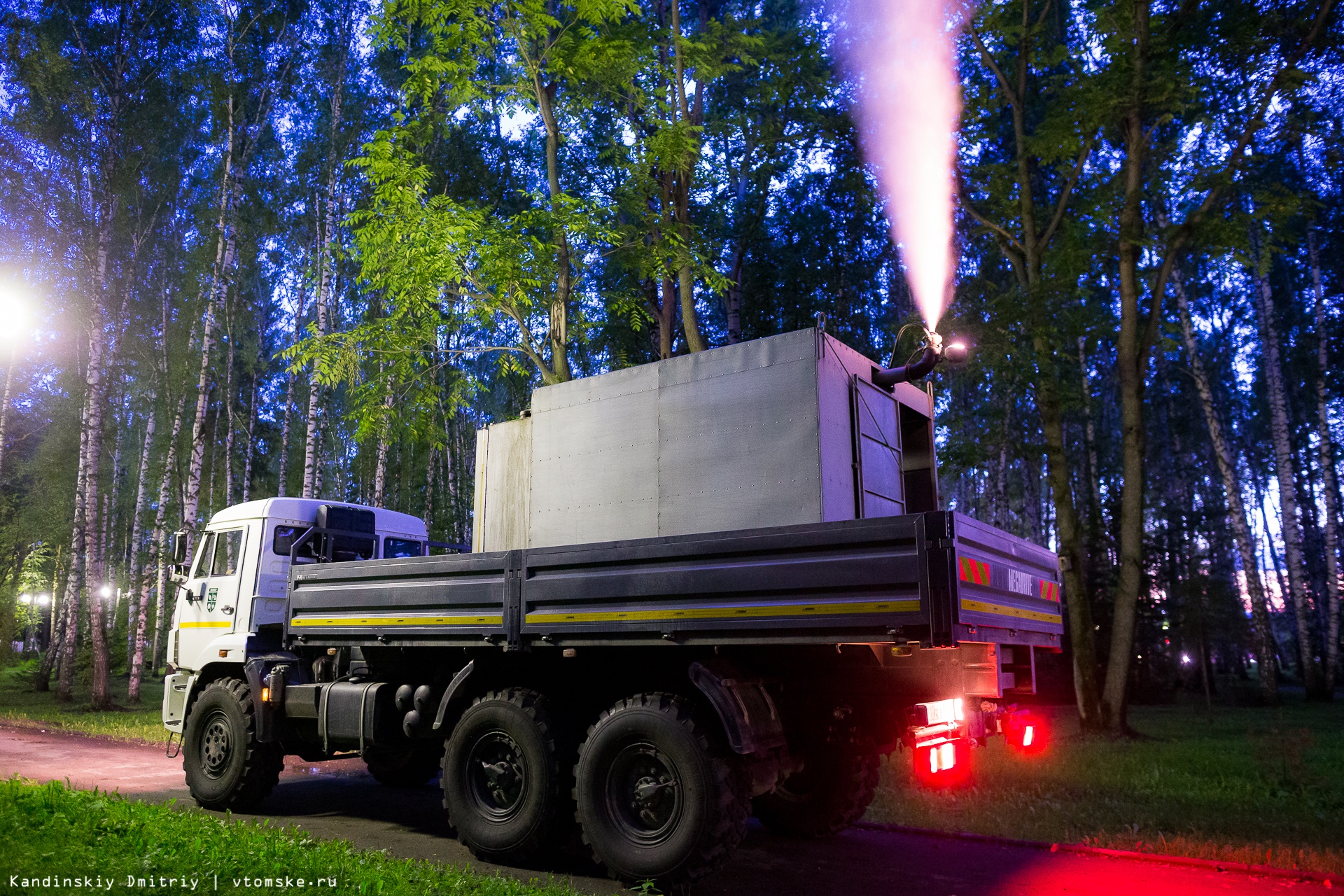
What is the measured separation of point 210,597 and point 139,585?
17.8m

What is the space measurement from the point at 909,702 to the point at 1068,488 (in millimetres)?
10707

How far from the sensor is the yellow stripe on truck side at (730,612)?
181 inches

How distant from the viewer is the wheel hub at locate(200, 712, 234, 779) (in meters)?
8.20

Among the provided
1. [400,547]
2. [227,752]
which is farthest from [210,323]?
[227,752]

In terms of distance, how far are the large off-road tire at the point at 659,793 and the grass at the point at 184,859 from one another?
48 centimetres

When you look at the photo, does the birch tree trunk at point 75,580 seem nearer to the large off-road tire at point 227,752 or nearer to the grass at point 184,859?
the large off-road tire at point 227,752

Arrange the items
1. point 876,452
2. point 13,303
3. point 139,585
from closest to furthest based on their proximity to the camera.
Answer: point 876,452, point 13,303, point 139,585

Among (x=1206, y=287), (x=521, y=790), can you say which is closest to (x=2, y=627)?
(x=521, y=790)

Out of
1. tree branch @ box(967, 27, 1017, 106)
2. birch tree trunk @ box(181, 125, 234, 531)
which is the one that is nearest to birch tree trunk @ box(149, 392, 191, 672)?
birch tree trunk @ box(181, 125, 234, 531)

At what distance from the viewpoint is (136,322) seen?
24828mm

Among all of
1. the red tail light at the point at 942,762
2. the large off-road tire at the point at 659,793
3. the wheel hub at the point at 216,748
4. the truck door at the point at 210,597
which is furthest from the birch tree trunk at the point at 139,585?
the red tail light at the point at 942,762

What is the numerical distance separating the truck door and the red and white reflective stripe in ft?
24.6

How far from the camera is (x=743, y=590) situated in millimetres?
5082

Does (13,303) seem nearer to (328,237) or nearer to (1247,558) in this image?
(328,237)
